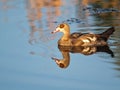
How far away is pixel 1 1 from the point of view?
21.3 meters

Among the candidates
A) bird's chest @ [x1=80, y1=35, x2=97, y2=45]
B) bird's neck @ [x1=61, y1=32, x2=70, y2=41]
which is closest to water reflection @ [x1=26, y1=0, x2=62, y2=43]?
bird's neck @ [x1=61, y1=32, x2=70, y2=41]

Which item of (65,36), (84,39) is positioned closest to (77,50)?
(84,39)

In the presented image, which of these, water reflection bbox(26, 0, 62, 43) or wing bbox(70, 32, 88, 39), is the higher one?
wing bbox(70, 32, 88, 39)

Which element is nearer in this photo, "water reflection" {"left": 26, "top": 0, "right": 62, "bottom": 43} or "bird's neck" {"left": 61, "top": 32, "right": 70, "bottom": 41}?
"bird's neck" {"left": 61, "top": 32, "right": 70, "bottom": 41}

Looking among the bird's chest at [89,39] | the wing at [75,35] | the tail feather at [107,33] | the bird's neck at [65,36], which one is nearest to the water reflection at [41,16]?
the bird's neck at [65,36]

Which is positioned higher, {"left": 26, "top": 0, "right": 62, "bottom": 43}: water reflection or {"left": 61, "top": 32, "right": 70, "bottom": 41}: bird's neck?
{"left": 61, "top": 32, "right": 70, "bottom": 41}: bird's neck

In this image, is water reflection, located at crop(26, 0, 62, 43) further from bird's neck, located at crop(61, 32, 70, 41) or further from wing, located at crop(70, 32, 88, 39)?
wing, located at crop(70, 32, 88, 39)

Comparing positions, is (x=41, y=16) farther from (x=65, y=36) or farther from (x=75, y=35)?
(x=75, y=35)

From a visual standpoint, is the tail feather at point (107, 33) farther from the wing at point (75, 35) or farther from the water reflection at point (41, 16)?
the water reflection at point (41, 16)

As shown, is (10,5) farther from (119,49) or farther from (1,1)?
(119,49)

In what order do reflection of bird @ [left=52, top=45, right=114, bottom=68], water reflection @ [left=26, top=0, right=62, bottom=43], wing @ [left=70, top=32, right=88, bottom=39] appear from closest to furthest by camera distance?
1. reflection of bird @ [left=52, top=45, right=114, bottom=68]
2. wing @ [left=70, top=32, right=88, bottom=39]
3. water reflection @ [left=26, top=0, right=62, bottom=43]

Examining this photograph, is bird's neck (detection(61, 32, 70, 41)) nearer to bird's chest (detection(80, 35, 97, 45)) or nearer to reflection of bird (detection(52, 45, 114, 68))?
reflection of bird (detection(52, 45, 114, 68))

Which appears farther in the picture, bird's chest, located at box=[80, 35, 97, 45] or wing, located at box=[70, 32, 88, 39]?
wing, located at box=[70, 32, 88, 39]

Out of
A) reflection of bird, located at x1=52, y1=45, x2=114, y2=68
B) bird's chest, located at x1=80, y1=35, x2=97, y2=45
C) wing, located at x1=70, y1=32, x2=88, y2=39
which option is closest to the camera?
reflection of bird, located at x1=52, y1=45, x2=114, y2=68
